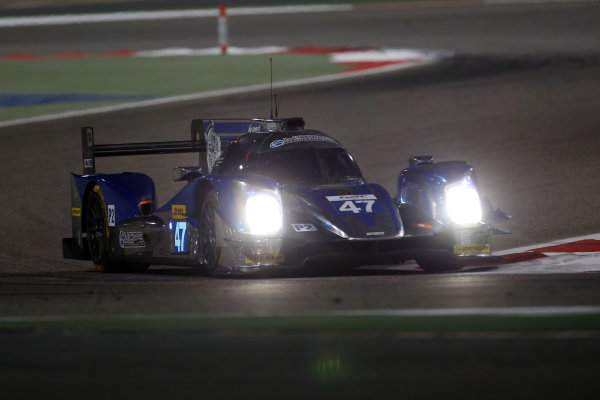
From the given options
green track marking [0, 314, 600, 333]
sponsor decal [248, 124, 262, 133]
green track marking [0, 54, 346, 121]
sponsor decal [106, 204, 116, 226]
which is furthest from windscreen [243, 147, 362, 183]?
green track marking [0, 54, 346, 121]

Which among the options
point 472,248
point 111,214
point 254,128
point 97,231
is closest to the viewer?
point 472,248

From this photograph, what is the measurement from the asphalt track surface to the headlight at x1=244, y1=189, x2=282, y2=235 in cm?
44

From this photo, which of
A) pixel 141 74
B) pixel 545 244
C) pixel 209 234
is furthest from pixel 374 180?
pixel 141 74

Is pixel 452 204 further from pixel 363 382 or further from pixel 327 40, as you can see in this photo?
pixel 327 40

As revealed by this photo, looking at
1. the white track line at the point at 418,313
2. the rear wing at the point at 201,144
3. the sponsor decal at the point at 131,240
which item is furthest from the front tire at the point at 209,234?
the white track line at the point at 418,313

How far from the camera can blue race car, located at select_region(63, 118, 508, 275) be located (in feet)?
29.1

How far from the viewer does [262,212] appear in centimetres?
895

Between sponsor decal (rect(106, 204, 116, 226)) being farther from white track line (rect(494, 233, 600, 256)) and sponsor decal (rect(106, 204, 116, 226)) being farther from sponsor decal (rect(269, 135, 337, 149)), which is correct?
white track line (rect(494, 233, 600, 256))

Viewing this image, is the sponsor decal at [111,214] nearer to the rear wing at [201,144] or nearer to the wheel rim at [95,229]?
the wheel rim at [95,229]

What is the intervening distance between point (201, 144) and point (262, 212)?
2.47 metres

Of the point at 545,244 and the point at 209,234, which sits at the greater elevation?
the point at 209,234

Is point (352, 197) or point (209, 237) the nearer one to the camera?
point (352, 197)

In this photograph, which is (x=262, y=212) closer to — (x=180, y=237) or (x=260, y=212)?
(x=260, y=212)

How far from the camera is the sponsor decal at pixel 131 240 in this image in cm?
1038
